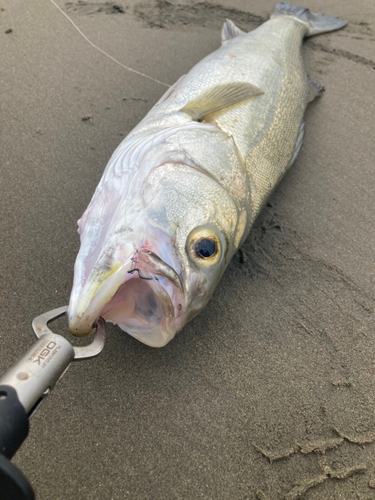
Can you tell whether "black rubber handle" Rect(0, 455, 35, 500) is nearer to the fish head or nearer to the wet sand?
the fish head

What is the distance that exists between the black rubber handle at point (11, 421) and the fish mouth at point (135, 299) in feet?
1.53

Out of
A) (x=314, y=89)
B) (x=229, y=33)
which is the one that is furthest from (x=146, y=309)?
(x=229, y=33)

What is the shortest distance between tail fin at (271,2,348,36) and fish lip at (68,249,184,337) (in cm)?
383

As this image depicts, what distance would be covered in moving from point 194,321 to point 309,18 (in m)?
4.02

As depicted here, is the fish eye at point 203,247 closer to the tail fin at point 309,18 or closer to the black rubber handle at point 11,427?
the black rubber handle at point 11,427

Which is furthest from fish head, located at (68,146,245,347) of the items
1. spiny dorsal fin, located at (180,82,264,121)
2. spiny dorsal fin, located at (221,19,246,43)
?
spiny dorsal fin, located at (221,19,246,43)

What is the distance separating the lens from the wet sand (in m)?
1.61

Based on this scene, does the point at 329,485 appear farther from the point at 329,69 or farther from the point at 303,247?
the point at 329,69

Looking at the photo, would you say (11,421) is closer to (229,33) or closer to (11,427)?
(11,427)

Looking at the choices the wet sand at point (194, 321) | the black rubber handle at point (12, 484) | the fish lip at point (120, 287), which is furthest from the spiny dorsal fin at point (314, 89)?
the black rubber handle at point (12, 484)

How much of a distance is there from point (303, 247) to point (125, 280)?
4.92 ft

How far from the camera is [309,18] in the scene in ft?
13.2

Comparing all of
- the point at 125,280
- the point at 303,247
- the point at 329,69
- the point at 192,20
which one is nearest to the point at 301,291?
the point at 303,247

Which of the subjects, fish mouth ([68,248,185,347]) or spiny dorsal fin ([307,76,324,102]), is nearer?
fish mouth ([68,248,185,347])
